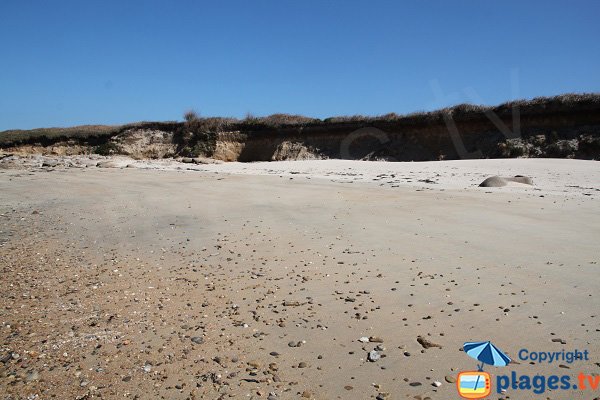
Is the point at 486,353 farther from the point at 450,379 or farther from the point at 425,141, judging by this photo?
the point at 425,141

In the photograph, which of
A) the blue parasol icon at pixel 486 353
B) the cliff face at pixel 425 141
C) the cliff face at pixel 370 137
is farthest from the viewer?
the cliff face at pixel 370 137

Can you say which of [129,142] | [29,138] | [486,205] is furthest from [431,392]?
[29,138]

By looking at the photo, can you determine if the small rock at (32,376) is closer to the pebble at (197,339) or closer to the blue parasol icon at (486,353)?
the pebble at (197,339)

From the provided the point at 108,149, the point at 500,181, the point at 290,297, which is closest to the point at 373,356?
the point at 290,297

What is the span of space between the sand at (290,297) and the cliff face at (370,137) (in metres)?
11.0

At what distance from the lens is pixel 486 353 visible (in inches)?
92.0

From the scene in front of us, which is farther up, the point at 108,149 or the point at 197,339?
the point at 108,149

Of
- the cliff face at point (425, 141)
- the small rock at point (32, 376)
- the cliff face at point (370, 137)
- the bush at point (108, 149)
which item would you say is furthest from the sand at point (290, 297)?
the bush at point (108, 149)

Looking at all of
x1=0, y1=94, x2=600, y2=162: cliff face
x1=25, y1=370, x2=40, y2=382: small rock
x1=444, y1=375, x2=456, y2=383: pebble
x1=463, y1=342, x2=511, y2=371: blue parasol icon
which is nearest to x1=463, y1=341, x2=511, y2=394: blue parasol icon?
x1=463, y1=342, x2=511, y2=371: blue parasol icon

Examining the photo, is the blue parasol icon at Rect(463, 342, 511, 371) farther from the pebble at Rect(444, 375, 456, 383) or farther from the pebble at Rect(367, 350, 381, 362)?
the pebble at Rect(367, 350, 381, 362)

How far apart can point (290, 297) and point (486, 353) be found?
4.49 feet

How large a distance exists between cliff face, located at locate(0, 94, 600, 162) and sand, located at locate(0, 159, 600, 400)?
432 inches

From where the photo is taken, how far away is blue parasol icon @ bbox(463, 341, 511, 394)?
2.26 meters

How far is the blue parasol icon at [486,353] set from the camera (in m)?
2.26
